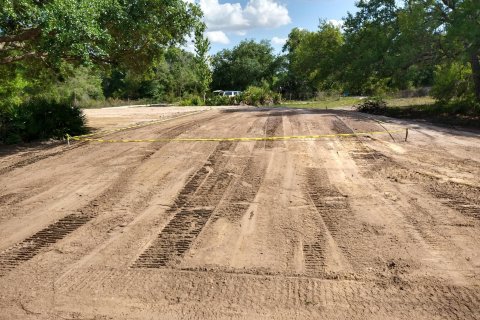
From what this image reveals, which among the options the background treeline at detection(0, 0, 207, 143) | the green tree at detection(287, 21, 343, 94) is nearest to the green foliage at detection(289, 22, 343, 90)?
the green tree at detection(287, 21, 343, 94)

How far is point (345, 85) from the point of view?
2717cm

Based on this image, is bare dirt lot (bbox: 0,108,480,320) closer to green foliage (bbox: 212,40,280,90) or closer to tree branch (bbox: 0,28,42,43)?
tree branch (bbox: 0,28,42,43)

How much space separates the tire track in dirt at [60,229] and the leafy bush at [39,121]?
22.2 feet

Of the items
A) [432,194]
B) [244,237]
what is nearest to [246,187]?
[244,237]

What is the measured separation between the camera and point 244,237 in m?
5.25

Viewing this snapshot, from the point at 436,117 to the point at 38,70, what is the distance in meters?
18.5

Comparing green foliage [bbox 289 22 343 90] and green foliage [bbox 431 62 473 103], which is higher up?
green foliage [bbox 289 22 343 90]

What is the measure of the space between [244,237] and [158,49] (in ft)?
39.6

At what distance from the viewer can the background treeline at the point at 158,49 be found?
10562mm

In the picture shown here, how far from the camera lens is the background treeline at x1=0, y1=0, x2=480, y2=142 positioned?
10562 millimetres

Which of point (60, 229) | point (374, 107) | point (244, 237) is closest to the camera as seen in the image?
point (244, 237)

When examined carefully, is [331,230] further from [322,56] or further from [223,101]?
[223,101]

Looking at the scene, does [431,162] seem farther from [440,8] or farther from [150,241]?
[440,8]

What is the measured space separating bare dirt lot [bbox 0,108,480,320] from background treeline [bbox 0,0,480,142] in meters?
3.73
